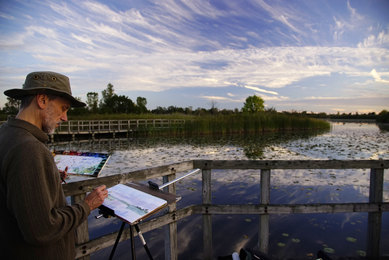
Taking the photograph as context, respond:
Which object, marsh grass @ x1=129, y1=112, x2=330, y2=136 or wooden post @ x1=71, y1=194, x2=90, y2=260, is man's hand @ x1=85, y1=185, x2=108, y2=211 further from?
marsh grass @ x1=129, y1=112, x2=330, y2=136

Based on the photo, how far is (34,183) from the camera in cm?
105

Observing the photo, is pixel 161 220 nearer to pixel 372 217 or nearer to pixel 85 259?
pixel 85 259

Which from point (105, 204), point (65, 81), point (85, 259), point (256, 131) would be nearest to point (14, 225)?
point (105, 204)

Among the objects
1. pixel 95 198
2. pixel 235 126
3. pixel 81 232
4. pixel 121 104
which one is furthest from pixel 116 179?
pixel 121 104

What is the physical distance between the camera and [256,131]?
27.9 metres

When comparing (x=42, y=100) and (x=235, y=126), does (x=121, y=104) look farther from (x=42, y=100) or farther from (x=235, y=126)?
(x=42, y=100)

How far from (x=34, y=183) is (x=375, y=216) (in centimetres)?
356

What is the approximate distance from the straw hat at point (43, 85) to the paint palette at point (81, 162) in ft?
2.68

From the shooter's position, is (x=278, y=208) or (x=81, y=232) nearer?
(x=81, y=232)

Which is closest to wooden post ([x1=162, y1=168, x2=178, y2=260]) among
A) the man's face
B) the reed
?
the man's face

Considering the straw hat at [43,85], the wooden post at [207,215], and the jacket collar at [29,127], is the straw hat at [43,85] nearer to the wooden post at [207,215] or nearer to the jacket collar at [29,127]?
the jacket collar at [29,127]

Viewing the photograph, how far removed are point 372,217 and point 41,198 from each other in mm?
3519

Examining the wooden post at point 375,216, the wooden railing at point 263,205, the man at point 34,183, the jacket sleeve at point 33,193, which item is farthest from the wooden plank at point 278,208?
the jacket sleeve at point 33,193

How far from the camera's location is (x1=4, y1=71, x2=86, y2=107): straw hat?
1.22 metres
